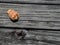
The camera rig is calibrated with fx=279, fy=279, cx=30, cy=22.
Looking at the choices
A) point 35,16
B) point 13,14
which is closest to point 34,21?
point 35,16

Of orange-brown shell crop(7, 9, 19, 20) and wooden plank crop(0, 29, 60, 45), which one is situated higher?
orange-brown shell crop(7, 9, 19, 20)

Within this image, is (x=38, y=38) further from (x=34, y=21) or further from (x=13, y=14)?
(x=13, y=14)

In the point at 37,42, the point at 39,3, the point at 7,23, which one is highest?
the point at 39,3

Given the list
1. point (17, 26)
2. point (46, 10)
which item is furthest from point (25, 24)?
point (46, 10)

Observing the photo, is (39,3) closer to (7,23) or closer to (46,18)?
(46,18)

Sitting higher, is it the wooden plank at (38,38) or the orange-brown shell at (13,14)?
the orange-brown shell at (13,14)

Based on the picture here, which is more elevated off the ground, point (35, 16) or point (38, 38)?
point (35, 16)

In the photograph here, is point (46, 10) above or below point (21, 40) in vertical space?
above
